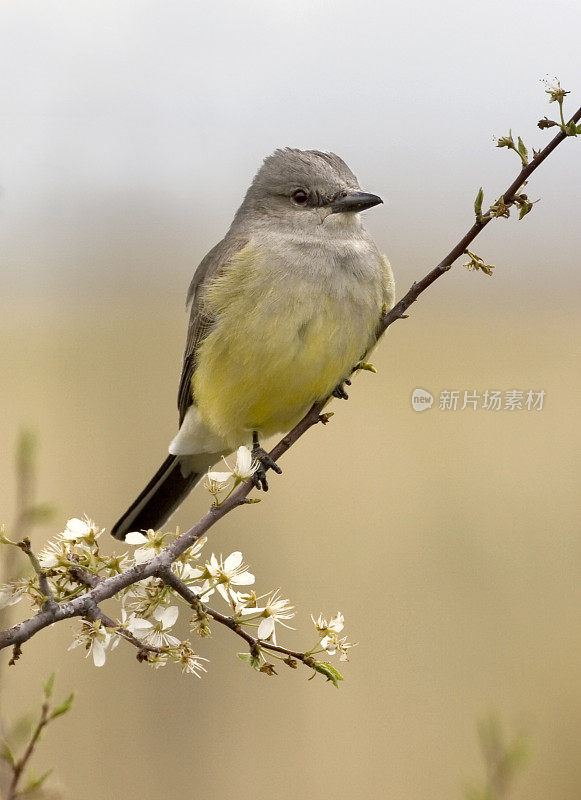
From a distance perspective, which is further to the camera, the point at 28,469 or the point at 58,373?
the point at 58,373

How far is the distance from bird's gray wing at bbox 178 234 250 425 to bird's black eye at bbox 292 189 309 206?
195 millimetres

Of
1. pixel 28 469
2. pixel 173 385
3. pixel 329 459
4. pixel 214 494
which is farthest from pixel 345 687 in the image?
pixel 28 469

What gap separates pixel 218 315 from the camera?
277 centimetres

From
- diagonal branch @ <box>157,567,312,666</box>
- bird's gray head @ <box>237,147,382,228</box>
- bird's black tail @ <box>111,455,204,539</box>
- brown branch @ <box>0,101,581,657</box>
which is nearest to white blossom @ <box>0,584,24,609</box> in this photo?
brown branch @ <box>0,101,581,657</box>

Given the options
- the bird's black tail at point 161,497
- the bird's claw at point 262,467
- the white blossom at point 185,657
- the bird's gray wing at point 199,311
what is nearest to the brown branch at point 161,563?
the white blossom at point 185,657

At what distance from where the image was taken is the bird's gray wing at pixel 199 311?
285 centimetres

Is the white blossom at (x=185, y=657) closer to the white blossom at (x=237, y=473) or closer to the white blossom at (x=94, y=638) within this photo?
the white blossom at (x=94, y=638)

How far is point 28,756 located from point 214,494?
696 mm

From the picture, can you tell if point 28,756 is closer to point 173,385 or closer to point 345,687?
point 345,687

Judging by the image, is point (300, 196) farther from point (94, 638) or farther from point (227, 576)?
point (94, 638)

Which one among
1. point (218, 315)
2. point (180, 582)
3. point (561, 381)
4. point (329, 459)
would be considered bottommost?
point (180, 582)

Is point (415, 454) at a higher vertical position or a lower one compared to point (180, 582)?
higher

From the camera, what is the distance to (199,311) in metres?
2.90

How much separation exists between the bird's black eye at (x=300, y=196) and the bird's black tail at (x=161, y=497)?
36.4 inches
